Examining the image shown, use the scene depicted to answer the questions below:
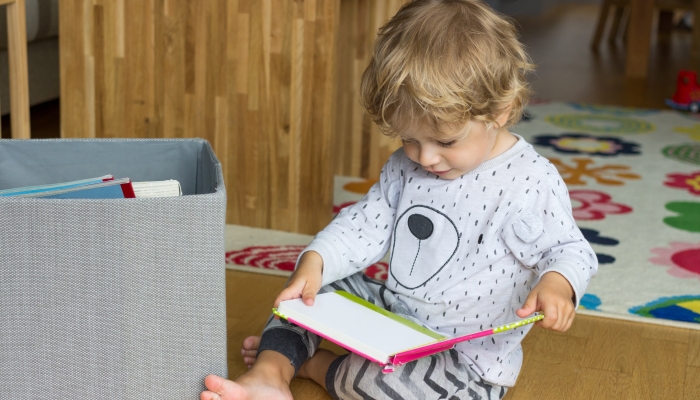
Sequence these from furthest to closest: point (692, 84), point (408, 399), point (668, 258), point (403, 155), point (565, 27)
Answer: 1. point (565, 27)
2. point (692, 84)
3. point (668, 258)
4. point (403, 155)
5. point (408, 399)

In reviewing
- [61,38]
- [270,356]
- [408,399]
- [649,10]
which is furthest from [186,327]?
[649,10]

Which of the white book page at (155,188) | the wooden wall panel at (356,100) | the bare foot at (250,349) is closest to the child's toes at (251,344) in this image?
the bare foot at (250,349)

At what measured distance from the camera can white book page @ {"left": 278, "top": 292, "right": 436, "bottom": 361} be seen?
832 mm

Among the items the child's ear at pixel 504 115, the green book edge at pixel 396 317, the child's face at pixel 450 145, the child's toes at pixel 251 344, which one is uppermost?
the child's ear at pixel 504 115

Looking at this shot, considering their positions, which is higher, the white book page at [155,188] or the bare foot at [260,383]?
the white book page at [155,188]

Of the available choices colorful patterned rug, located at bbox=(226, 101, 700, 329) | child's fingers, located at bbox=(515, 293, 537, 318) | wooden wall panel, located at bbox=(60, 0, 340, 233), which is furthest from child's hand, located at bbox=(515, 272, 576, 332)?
wooden wall panel, located at bbox=(60, 0, 340, 233)

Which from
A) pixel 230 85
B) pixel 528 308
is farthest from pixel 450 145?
pixel 230 85

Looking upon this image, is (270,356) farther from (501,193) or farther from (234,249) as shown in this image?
(234,249)

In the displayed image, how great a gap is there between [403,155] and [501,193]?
0.16 meters

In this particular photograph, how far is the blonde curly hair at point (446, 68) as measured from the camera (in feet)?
2.82

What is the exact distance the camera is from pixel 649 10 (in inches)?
136

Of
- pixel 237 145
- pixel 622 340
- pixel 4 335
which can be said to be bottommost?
pixel 622 340

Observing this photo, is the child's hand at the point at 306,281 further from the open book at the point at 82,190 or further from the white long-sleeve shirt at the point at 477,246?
the open book at the point at 82,190

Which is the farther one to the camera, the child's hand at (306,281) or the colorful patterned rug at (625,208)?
the colorful patterned rug at (625,208)
